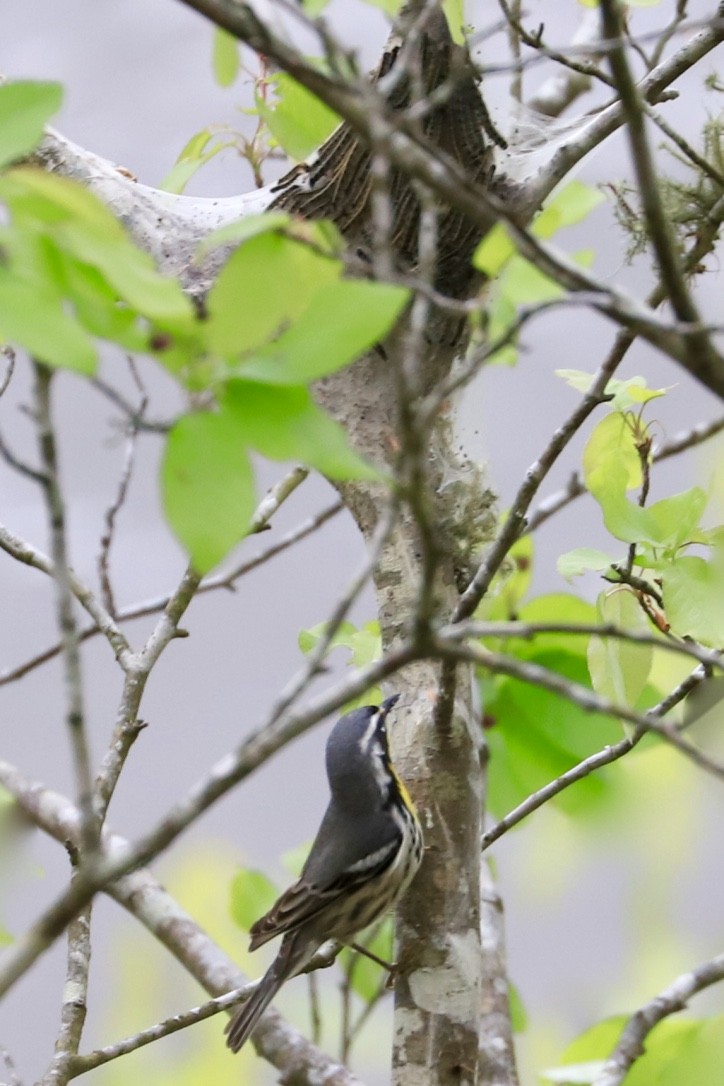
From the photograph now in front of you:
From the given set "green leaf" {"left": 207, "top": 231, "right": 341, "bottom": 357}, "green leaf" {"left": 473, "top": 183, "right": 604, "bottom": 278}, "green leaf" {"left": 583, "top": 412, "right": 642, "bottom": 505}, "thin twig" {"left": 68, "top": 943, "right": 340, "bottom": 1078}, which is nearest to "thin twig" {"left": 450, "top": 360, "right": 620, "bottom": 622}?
"green leaf" {"left": 583, "top": 412, "right": 642, "bottom": 505}

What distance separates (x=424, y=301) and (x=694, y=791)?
61.0 inches

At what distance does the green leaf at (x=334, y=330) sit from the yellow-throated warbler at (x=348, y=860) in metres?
0.86

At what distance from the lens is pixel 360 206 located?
1455mm

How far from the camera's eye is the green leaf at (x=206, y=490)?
0.57 metres

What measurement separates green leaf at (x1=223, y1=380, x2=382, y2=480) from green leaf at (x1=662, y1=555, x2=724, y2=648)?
27.6 inches

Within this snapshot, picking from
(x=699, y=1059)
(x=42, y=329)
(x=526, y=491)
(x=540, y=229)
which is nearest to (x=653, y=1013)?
(x=699, y=1059)

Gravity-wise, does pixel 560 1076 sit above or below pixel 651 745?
below

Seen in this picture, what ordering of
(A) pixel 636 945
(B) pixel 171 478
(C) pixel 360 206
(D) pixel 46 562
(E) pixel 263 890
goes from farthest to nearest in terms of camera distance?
(A) pixel 636 945 → (E) pixel 263 890 → (D) pixel 46 562 → (C) pixel 360 206 → (B) pixel 171 478

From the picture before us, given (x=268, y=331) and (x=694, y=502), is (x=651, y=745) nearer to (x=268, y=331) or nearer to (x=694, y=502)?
(x=694, y=502)

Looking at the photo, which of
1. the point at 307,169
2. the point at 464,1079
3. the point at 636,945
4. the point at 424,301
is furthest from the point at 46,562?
the point at 636,945

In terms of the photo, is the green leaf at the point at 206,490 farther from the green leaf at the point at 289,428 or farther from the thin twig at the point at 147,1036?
the thin twig at the point at 147,1036

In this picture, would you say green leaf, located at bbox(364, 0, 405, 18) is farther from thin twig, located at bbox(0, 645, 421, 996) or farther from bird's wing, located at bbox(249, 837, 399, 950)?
bird's wing, located at bbox(249, 837, 399, 950)

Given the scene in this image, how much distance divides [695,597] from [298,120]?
0.76 metres

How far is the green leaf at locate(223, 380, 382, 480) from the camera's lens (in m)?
0.57
